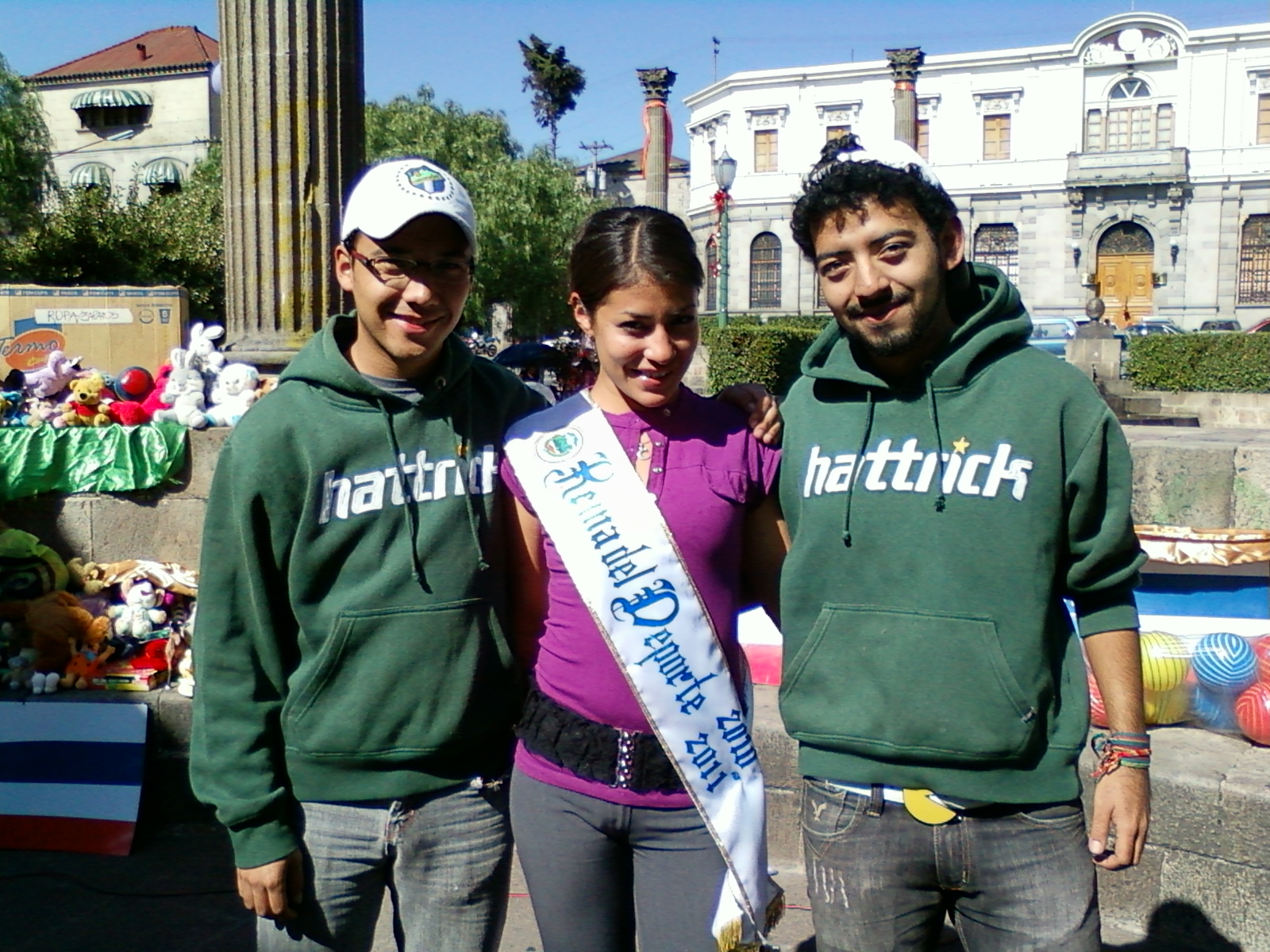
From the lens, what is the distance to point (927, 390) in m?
1.92

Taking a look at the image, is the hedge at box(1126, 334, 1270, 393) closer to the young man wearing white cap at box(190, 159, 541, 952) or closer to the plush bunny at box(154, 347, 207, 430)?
the plush bunny at box(154, 347, 207, 430)

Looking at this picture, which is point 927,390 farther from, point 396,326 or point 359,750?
point 359,750

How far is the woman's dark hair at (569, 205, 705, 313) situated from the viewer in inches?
79.7

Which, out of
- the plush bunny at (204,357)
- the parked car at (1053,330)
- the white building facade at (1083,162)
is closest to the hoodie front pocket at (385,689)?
the plush bunny at (204,357)

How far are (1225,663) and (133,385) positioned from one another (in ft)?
14.5

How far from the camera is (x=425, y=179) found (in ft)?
6.68

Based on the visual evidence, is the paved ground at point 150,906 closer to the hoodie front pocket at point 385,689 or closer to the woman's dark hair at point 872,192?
the hoodie front pocket at point 385,689

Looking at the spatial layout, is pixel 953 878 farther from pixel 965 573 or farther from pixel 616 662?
pixel 616 662

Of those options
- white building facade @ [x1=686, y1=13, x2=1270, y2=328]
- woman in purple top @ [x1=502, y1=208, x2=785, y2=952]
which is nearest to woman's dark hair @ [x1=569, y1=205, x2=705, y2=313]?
woman in purple top @ [x1=502, y1=208, x2=785, y2=952]

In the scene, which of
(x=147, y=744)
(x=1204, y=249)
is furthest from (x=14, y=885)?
(x=1204, y=249)

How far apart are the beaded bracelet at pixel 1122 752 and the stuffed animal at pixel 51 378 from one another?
4.62 metres

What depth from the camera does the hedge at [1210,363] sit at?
16.8m

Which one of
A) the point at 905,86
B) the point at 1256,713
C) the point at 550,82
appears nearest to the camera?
the point at 1256,713

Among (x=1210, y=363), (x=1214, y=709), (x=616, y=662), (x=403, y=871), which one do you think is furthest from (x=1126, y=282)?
(x=403, y=871)
